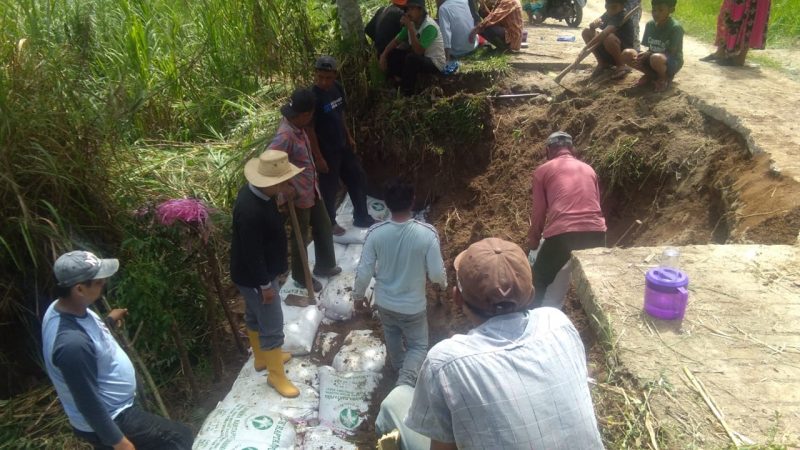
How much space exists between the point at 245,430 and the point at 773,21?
8.76m

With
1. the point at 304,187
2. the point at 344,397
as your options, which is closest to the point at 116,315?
the point at 344,397

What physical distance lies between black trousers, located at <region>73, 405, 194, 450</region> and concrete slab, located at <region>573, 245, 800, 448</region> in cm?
199

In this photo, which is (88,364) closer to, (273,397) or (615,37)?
(273,397)

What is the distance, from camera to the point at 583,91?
5.69 meters

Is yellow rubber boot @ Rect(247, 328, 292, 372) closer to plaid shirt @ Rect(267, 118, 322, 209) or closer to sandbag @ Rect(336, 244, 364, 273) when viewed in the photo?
plaid shirt @ Rect(267, 118, 322, 209)

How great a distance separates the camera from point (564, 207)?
3625 millimetres

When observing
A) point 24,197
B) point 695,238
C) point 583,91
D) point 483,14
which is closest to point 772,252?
point 695,238

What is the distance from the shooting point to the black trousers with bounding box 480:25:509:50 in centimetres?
666

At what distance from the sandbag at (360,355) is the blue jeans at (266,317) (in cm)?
48

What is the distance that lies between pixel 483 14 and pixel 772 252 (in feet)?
17.2

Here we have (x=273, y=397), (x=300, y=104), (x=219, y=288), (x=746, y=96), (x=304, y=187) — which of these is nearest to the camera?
(x=273, y=397)

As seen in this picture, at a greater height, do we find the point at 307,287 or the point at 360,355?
the point at 307,287

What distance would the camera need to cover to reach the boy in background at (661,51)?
505 centimetres

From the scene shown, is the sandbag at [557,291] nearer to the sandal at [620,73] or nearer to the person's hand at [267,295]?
the person's hand at [267,295]
